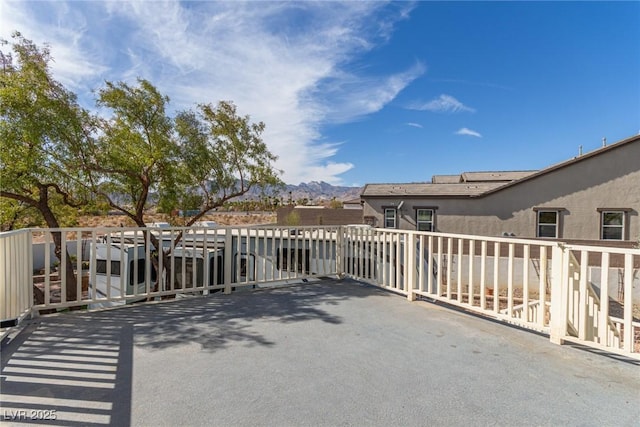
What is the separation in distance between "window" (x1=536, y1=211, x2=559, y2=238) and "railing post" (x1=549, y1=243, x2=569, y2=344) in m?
12.9

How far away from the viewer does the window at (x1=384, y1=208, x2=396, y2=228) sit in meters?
15.1

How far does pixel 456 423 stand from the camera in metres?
1.60

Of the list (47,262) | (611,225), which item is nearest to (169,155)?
(47,262)

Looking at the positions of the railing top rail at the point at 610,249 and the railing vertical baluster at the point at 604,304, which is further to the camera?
the railing vertical baluster at the point at 604,304

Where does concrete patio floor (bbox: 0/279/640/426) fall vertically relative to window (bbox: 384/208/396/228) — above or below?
below

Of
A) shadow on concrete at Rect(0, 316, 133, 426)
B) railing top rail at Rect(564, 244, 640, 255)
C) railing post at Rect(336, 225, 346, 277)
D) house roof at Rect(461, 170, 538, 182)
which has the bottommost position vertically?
shadow on concrete at Rect(0, 316, 133, 426)

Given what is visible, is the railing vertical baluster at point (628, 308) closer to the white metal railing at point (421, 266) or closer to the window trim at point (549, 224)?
the white metal railing at point (421, 266)

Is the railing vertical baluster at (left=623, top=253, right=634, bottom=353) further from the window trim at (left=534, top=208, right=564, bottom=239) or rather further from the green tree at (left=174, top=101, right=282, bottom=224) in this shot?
the window trim at (left=534, top=208, right=564, bottom=239)

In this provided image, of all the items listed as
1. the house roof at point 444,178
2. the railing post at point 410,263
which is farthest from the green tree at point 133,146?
the house roof at point 444,178

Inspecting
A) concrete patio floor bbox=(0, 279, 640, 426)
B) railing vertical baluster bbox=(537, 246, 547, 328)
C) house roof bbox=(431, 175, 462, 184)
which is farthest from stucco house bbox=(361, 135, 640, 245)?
railing vertical baluster bbox=(537, 246, 547, 328)

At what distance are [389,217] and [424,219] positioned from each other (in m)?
1.64

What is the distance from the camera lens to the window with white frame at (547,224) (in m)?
13.0

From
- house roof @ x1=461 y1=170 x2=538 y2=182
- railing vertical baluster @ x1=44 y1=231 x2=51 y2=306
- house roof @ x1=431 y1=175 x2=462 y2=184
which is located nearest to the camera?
railing vertical baluster @ x1=44 y1=231 x2=51 y2=306

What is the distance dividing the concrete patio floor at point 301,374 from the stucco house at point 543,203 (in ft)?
38.9
